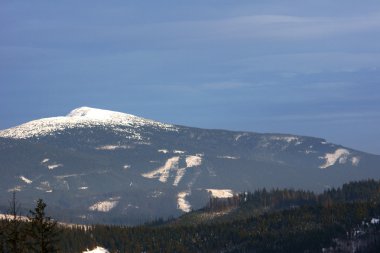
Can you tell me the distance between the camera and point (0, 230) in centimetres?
10750

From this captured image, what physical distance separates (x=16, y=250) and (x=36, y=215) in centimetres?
417

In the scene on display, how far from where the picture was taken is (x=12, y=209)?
333 ft

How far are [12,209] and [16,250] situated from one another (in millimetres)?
4338

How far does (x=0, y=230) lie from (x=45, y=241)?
7130mm

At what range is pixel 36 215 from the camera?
341 feet

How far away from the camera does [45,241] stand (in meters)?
103

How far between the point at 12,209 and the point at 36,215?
3.37 meters

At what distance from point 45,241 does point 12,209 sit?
15.9 feet

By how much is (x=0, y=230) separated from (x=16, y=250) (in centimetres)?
599

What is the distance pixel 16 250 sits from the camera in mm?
102312

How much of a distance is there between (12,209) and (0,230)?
23.3 feet
